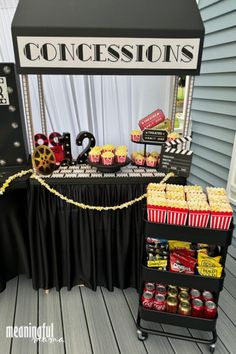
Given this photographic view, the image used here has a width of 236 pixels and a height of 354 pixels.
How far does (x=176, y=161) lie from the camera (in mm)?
1797

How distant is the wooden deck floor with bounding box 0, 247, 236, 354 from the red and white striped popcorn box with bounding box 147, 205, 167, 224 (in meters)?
0.93

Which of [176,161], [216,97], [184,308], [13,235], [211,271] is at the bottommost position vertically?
[184,308]

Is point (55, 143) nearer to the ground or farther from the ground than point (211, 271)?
farther from the ground

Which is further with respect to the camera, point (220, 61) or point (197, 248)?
point (220, 61)

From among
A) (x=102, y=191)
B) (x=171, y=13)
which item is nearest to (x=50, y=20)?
(x=171, y=13)

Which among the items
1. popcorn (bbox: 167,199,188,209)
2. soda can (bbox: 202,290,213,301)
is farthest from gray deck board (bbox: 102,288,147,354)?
popcorn (bbox: 167,199,188,209)

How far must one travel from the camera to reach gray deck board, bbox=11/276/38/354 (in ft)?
5.52

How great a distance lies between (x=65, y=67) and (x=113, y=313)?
1785mm

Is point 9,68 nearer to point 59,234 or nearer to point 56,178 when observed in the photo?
point 56,178

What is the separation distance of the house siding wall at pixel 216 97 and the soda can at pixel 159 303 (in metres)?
1.68

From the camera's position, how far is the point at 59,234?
6.53 ft

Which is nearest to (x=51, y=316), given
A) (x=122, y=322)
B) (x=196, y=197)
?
(x=122, y=322)

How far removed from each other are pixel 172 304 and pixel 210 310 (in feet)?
0.74

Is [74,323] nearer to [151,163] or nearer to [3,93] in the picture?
[151,163]
